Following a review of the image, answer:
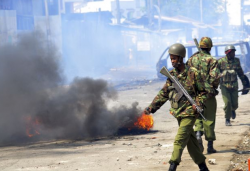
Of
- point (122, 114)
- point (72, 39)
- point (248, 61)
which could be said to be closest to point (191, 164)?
point (122, 114)

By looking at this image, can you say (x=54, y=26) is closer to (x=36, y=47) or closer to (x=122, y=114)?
(x=36, y=47)

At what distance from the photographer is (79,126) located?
36.1ft

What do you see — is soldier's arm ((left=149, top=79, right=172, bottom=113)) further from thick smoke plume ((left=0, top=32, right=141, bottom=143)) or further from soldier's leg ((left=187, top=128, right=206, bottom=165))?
thick smoke plume ((left=0, top=32, right=141, bottom=143))

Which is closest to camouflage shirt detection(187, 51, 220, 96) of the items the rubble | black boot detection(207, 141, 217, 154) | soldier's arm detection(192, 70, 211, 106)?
black boot detection(207, 141, 217, 154)

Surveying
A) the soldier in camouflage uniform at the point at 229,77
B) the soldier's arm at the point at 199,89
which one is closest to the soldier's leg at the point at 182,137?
the soldier's arm at the point at 199,89

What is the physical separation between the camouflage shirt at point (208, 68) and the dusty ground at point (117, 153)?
1071 mm

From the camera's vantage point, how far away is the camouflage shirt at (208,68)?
7.73 m

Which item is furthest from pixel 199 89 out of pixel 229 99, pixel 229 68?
pixel 229 99

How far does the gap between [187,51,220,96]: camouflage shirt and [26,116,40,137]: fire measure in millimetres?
4192

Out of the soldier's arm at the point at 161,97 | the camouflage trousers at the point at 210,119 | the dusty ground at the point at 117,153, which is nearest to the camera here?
the soldier's arm at the point at 161,97

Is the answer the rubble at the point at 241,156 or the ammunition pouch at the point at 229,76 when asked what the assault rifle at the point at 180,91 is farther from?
the ammunition pouch at the point at 229,76

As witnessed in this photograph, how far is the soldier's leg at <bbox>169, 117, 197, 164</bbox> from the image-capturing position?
5.89 meters

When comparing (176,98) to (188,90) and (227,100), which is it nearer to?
(188,90)

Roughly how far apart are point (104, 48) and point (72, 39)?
17.4 ft
